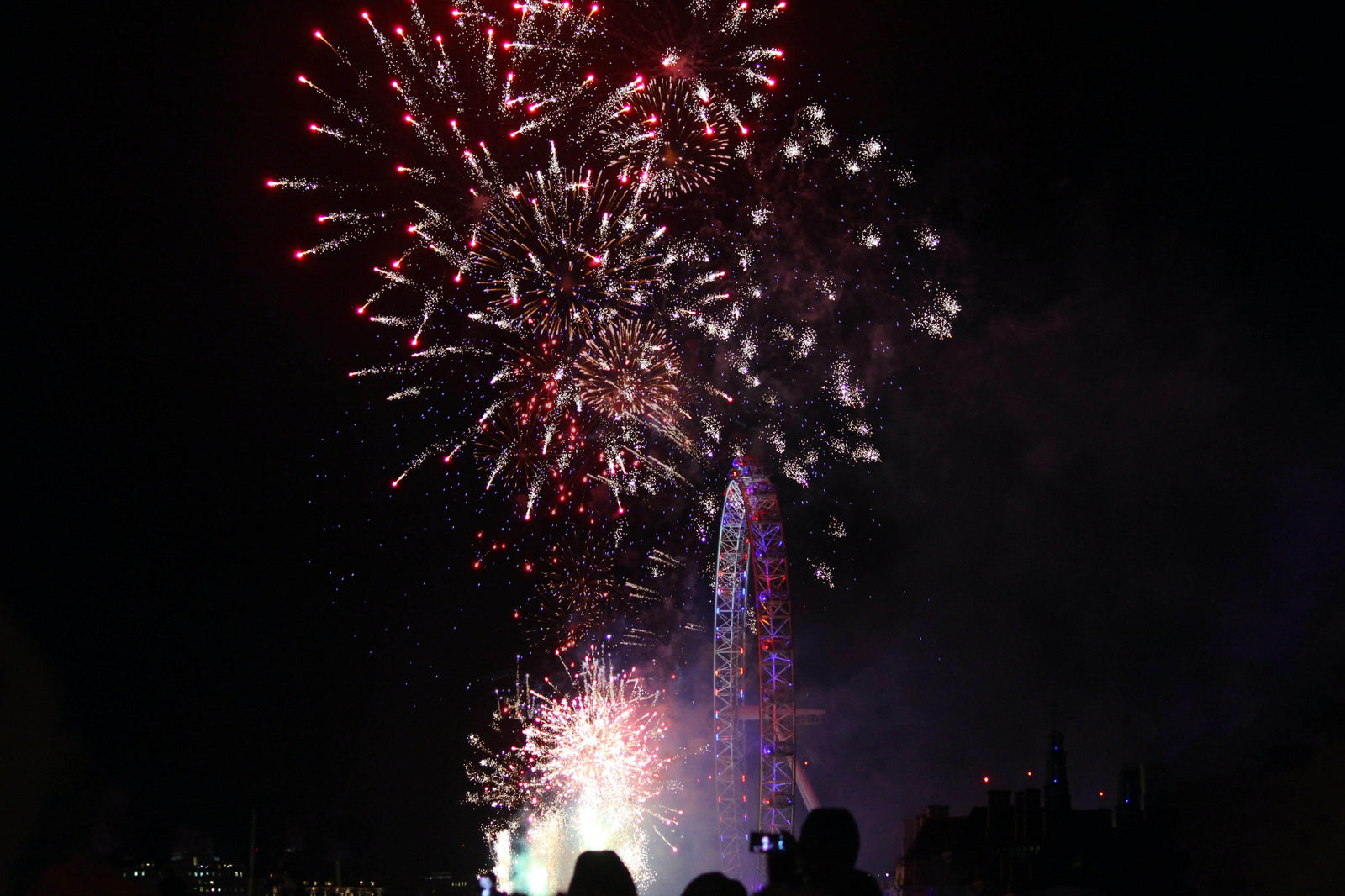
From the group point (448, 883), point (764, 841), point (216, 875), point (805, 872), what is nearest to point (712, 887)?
point (805, 872)

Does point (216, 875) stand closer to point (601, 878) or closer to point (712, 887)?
point (601, 878)

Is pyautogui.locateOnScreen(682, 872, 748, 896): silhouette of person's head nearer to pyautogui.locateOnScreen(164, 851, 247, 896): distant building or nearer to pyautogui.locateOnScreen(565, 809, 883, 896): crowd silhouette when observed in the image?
pyautogui.locateOnScreen(565, 809, 883, 896): crowd silhouette

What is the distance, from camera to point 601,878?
5391 millimetres

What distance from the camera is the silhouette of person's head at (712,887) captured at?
16.4 ft

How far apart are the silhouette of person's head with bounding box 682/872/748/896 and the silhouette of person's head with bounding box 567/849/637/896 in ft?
1.37

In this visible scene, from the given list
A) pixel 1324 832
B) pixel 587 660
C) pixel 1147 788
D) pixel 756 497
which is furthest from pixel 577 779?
pixel 1324 832

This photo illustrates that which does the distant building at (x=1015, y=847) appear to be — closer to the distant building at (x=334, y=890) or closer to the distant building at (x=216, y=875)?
the distant building at (x=334, y=890)

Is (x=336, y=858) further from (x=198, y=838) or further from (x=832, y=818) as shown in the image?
Answer: (x=832, y=818)

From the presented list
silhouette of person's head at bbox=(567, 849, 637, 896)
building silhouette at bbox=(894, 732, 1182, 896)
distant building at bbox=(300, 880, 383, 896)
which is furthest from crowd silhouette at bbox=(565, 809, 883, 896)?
distant building at bbox=(300, 880, 383, 896)

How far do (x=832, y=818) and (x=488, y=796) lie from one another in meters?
45.5

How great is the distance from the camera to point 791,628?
1480 inches

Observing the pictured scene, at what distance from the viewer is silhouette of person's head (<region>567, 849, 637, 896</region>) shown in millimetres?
5367

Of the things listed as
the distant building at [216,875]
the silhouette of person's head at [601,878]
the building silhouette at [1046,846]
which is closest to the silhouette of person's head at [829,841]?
the silhouette of person's head at [601,878]

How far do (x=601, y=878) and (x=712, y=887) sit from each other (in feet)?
2.00
